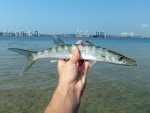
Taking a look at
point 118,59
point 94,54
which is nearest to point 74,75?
point 94,54

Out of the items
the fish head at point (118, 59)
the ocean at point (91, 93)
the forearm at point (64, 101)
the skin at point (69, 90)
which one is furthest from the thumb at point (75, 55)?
the ocean at point (91, 93)

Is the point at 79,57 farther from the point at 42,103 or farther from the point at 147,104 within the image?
the point at 147,104

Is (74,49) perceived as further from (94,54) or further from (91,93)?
(91,93)

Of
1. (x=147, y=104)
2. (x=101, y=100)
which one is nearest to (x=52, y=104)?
(x=101, y=100)

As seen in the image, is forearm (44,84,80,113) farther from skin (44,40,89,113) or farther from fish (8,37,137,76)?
fish (8,37,137,76)

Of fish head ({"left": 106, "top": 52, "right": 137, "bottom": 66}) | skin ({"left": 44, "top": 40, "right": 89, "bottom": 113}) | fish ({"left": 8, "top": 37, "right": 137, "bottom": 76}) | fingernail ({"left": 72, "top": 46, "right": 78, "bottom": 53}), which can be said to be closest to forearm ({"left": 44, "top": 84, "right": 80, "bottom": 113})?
skin ({"left": 44, "top": 40, "right": 89, "bottom": 113})

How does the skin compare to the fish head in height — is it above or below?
below

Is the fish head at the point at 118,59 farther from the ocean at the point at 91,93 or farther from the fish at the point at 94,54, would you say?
the ocean at the point at 91,93
